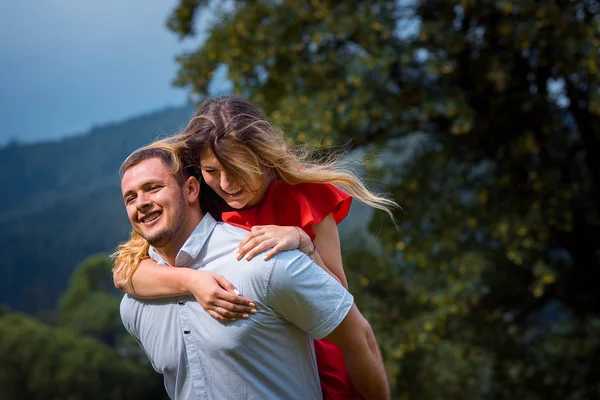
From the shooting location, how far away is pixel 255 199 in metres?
2.04

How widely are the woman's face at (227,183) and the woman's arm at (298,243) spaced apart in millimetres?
180

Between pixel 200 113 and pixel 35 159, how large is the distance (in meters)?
31.6

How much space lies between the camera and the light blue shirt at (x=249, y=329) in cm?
168

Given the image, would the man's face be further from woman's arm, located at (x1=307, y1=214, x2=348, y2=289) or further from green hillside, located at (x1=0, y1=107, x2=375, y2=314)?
green hillside, located at (x1=0, y1=107, x2=375, y2=314)

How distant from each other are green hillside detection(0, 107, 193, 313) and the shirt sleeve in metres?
23.0

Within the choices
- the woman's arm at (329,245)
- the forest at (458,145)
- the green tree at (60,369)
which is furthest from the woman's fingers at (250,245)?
the green tree at (60,369)

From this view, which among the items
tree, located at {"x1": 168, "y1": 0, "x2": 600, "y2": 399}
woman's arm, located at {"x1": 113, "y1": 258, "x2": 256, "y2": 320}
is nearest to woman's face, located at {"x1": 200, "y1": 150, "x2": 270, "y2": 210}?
woman's arm, located at {"x1": 113, "y1": 258, "x2": 256, "y2": 320}

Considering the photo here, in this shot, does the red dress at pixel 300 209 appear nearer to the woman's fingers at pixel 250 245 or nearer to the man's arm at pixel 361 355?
the man's arm at pixel 361 355

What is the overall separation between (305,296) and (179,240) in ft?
1.26

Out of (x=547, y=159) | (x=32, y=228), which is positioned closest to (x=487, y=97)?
(x=547, y=159)

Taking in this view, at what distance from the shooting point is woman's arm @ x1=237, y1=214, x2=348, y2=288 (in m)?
1.70

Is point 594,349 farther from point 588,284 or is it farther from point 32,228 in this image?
→ point 32,228

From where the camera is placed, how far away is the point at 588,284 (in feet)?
28.6

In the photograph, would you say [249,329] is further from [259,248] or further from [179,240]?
[179,240]
